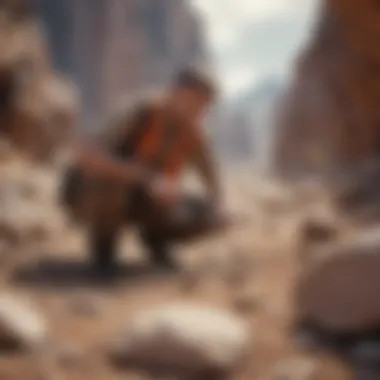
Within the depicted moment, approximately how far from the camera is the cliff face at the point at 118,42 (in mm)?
9852

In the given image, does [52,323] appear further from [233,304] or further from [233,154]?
[233,154]

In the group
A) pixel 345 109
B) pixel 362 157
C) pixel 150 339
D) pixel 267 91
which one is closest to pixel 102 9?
pixel 267 91

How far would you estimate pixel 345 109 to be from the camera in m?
6.39

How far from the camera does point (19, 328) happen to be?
3.24ft

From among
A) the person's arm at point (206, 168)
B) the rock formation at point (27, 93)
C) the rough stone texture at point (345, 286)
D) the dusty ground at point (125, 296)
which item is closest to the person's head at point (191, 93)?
the person's arm at point (206, 168)

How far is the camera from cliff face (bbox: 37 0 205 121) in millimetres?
9852

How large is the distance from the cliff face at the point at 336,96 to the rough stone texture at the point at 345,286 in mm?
1990

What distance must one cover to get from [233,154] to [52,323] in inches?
480

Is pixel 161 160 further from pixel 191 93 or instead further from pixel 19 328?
pixel 19 328

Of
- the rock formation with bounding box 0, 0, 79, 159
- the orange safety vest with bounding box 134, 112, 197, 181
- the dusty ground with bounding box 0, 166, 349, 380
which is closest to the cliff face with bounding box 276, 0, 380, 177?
the dusty ground with bounding box 0, 166, 349, 380

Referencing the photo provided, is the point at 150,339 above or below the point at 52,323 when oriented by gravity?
below

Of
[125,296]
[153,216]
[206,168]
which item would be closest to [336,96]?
[206,168]

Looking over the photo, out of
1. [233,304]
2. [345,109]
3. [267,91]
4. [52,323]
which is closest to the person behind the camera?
[52,323]

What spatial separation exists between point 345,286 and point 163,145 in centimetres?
69
